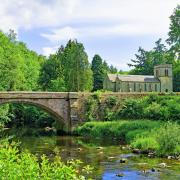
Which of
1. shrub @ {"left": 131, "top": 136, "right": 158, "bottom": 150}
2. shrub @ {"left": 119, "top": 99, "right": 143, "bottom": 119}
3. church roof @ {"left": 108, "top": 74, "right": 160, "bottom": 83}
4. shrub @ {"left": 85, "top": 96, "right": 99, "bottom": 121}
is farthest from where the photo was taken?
church roof @ {"left": 108, "top": 74, "right": 160, "bottom": 83}

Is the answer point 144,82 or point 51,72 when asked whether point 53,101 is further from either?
point 144,82

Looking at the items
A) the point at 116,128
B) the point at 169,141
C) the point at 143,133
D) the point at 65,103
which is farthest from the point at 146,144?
the point at 65,103

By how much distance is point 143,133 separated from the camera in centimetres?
4059

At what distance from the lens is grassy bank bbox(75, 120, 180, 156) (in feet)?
101

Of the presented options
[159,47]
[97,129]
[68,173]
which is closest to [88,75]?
[97,129]

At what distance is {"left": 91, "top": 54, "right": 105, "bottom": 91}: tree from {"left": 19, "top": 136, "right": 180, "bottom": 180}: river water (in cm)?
4985

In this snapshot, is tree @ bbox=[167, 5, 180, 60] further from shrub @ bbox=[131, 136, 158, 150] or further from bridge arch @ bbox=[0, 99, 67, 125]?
shrub @ bbox=[131, 136, 158, 150]

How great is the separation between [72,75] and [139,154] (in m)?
41.9

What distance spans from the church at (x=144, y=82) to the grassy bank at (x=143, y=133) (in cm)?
3168

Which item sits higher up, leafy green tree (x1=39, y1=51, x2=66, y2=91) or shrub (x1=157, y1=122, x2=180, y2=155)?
leafy green tree (x1=39, y1=51, x2=66, y2=91)

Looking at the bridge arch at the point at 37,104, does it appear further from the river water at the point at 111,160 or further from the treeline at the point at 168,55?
the treeline at the point at 168,55

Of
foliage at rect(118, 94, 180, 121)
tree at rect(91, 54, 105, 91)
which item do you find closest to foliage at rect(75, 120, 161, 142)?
foliage at rect(118, 94, 180, 121)

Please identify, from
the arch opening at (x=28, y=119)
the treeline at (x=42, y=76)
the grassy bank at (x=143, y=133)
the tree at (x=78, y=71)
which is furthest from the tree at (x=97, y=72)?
the grassy bank at (x=143, y=133)

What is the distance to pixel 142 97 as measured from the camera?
186ft
